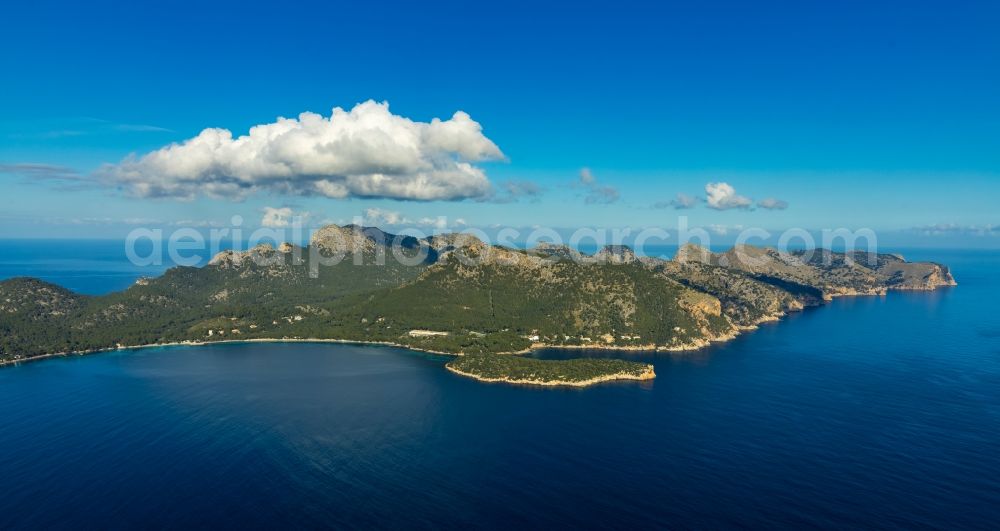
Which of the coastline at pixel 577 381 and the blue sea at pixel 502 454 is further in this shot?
the coastline at pixel 577 381

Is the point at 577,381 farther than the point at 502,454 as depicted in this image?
Yes

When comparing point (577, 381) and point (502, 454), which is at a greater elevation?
point (577, 381)

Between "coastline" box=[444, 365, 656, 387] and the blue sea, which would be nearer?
the blue sea

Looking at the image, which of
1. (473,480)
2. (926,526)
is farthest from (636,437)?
(926,526)

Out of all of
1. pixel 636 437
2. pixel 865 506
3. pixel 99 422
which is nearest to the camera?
pixel 865 506

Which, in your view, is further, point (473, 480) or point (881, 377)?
point (881, 377)

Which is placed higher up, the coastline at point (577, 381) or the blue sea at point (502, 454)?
the coastline at point (577, 381)

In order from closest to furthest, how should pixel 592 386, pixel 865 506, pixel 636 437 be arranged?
pixel 865 506 → pixel 636 437 → pixel 592 386

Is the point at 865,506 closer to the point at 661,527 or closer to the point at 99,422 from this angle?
the point at 661,527
